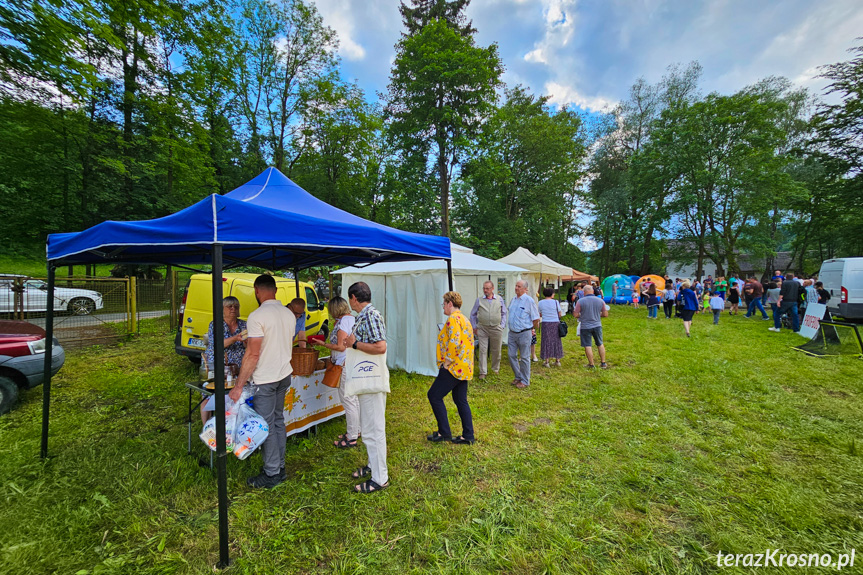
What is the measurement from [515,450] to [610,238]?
31.4 meters

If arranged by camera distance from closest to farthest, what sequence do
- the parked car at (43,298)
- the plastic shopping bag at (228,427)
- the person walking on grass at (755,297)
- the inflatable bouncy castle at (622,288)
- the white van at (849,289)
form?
the plastic shopping bag at (228,427) → the parked car at (43,298) → the white van at (849,289) → the person walking on grass at (755,297) → the inflatable bouncy castle at (622,288)

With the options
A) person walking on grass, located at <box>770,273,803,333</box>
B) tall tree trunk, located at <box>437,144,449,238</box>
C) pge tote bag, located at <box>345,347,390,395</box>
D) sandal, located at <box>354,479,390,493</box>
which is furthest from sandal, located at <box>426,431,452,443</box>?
tall tree trunk, located at <box>437,144,449,238</box>

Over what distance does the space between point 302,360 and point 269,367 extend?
672 millimetres

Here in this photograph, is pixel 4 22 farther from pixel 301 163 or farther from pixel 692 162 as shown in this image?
pixel 692 162

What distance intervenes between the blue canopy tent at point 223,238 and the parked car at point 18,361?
52.8 inches

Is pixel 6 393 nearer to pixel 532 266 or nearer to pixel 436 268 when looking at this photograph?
pixel 436 268

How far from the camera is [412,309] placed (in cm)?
664

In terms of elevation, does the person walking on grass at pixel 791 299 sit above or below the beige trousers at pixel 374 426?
above

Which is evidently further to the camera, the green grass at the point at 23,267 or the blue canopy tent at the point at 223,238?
the green grass at the point at 23,267

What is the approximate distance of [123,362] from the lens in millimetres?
6785

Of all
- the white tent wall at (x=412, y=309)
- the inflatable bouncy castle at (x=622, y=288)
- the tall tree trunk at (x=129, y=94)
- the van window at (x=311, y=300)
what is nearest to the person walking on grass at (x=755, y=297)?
the inflatable bouncy castle at (x=622, y=288)

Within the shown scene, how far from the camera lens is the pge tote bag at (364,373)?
264cm

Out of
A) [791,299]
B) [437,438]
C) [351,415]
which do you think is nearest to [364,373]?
[351,415]

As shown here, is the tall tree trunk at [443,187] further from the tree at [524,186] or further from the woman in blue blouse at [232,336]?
the woman in blue blouse at [232,336]
